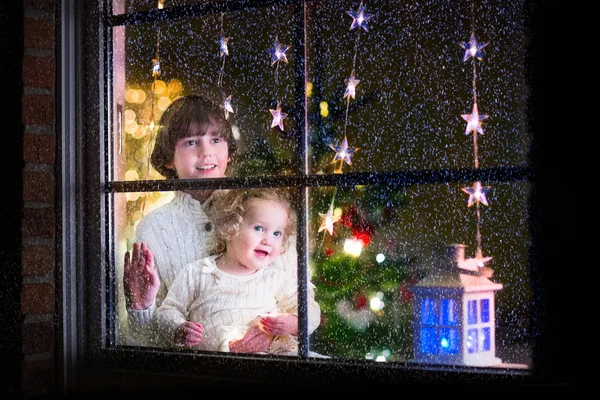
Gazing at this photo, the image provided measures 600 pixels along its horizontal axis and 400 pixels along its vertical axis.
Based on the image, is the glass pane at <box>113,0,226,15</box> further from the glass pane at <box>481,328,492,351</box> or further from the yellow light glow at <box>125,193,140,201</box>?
the glass pane at <box>481,328,492,351</box>

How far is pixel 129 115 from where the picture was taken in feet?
6.48

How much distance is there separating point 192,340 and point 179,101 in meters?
0.61

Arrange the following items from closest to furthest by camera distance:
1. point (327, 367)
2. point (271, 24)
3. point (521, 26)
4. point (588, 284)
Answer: point (588, 284) < point (521, 26) < point (327, 367) < point (271, 24)

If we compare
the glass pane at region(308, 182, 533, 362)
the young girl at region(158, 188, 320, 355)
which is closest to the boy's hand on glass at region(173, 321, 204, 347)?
the young girl at region(158, 188, 320, 355)

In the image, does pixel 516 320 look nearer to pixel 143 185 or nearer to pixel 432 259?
pixel 432 259

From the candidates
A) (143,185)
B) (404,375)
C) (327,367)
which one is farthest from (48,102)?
(404,375)

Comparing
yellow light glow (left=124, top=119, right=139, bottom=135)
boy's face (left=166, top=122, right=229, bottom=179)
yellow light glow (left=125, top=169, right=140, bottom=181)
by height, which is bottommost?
yellow light glow (left=125, top=169, right=140, bottom=181)

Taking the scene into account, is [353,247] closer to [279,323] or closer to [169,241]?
[279,323]

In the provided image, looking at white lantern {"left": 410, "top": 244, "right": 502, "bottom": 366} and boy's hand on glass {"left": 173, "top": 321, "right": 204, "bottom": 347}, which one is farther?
boy's hand on glass {"left": 173, "top": 321, "right": 204, "bottom": 347}

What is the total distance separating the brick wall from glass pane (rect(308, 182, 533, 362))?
0.70 m

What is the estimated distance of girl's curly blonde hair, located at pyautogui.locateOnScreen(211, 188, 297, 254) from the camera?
1821 mm

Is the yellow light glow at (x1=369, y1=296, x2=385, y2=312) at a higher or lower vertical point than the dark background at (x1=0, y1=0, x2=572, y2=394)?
lower

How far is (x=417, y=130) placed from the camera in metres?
1.71

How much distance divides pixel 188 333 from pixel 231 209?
0.33m
